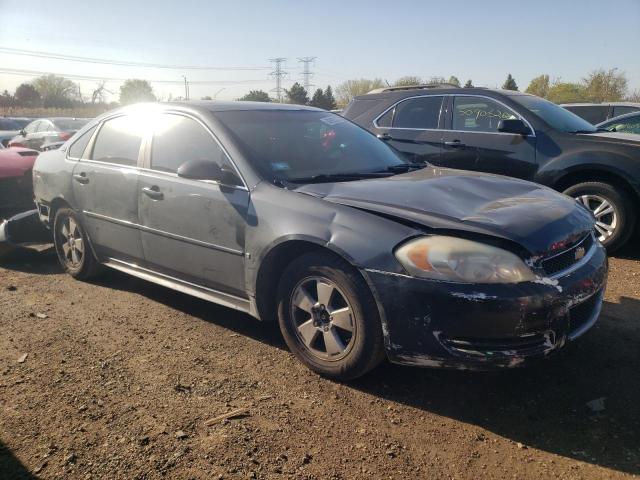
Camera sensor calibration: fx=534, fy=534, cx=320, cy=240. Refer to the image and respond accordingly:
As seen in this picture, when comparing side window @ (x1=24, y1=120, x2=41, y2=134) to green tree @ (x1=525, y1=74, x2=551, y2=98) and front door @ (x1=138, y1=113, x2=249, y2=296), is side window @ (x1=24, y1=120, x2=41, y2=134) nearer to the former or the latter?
front door @ (x1=138, y1=113, x2=249, y2=296)

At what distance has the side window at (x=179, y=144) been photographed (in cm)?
376

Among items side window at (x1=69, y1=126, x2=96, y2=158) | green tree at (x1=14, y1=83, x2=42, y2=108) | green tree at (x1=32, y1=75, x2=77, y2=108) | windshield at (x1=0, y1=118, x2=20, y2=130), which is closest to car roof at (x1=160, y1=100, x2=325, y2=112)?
side window at (x1=69, y1=126, x2=96, y2=158)

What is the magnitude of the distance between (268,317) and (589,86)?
1837 inches

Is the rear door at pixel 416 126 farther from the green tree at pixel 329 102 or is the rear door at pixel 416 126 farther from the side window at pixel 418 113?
the green tree at pixel 329 102

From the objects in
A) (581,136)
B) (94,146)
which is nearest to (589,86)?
(581,136)

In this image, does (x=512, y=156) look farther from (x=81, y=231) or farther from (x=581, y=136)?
(x=81, y=231)

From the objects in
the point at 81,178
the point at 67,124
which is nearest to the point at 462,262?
the point at 81,178

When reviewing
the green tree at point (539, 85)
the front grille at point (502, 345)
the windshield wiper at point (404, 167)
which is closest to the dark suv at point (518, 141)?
the windshield wiper at point (404, 167)

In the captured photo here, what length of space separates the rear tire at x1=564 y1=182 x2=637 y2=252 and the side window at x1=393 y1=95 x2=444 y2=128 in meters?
1.93

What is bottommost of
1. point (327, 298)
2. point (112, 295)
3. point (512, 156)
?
point (112, 295)

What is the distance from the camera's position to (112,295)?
475 centimetres

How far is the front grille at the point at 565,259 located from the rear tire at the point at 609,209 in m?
2.60

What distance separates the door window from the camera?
3.75m

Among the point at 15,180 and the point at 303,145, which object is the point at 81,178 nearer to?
the point at 303,145
